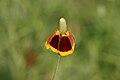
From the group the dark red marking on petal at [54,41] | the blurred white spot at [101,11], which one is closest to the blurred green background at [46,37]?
the blurred white spot at [101,11]

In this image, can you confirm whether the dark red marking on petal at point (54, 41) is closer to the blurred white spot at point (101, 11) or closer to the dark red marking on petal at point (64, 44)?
the dark red marking on petal at point (64, 44)

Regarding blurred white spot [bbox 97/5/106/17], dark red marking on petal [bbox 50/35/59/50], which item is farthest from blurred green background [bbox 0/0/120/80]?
dark red marking on petal [bbox 50/35/59/50]

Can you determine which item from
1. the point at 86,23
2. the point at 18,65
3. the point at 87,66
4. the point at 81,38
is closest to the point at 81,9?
the point at 86,23

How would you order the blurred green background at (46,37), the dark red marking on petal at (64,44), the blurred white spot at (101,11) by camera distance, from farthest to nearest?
the blurred white spot at (101,11), the blurred green background at (46,37), the dark red marking on petal at (64,44)

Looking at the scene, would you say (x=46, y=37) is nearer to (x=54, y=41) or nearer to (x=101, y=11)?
(x=101, y=11)

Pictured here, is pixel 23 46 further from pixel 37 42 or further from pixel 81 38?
pixel 81 38

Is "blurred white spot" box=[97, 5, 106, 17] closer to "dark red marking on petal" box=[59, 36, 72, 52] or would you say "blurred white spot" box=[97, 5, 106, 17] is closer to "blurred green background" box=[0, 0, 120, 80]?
"blurred green background" box=[0, 0, 120, 80]
